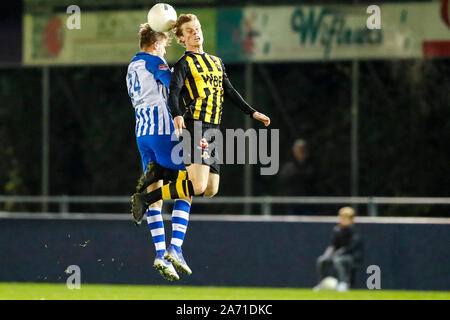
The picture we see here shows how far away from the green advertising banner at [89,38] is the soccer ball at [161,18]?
8379 millimetres

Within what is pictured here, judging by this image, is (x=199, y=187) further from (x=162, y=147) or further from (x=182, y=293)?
(x=182, y=293)

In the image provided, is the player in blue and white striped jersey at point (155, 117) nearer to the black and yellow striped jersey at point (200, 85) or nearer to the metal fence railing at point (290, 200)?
the black and yellow striped jersey at point (200, 85)

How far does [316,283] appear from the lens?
1434 cm

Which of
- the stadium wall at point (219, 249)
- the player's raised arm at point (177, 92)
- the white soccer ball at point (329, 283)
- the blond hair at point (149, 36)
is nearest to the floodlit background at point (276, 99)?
the stadium wall at point (219, 249)

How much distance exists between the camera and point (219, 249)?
14.6 metres

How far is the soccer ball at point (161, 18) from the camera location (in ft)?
29.6

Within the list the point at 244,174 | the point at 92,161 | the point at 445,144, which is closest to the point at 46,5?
the point at 92,161

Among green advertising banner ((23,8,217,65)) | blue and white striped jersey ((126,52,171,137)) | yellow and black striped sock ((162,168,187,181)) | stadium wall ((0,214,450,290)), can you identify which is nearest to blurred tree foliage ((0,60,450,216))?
green advertising banner ((23,8,217,65))

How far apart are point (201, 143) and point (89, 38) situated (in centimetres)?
932

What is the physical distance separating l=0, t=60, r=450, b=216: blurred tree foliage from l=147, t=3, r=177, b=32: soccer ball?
846 centimetres

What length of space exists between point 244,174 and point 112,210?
212 centimetres

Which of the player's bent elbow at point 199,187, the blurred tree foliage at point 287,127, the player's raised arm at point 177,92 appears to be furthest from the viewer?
the blurred tree foliage at point 287,127

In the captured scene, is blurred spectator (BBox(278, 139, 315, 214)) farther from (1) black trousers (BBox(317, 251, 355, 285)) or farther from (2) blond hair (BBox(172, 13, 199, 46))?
(2) blond hair (BBox(172, 13, 199, 46))

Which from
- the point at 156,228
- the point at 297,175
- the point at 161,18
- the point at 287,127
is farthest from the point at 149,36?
the point at 287,127
